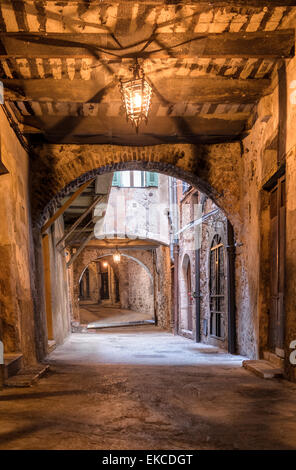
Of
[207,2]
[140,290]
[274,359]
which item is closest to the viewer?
[207,2]

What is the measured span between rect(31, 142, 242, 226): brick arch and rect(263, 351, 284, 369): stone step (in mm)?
1965

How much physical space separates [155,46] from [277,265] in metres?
2.63

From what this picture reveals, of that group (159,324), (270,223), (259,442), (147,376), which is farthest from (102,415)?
(159,324)

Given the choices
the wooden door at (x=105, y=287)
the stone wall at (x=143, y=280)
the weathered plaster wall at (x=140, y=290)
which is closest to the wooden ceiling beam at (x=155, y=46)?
the stone wall at (x=143, y=280)

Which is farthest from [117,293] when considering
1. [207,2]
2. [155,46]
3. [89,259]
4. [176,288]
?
[207,2]

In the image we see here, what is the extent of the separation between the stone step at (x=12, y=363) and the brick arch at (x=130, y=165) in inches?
76.0

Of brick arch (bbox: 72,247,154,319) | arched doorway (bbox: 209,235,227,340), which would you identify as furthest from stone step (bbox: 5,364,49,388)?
brick arch (bbox: 72,247,154,319)

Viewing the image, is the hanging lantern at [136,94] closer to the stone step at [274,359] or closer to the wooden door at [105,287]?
the stone step at [274,359]

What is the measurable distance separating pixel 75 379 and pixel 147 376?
74 cm

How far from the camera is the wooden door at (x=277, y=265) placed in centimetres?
401

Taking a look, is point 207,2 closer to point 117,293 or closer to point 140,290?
point 140,290

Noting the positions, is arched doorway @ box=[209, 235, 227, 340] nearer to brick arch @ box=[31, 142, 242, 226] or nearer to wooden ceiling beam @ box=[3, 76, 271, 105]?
brick arch @ box=[31, 142, 242, 226]

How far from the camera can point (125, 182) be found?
12727 millimetres

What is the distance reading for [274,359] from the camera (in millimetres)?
4035
